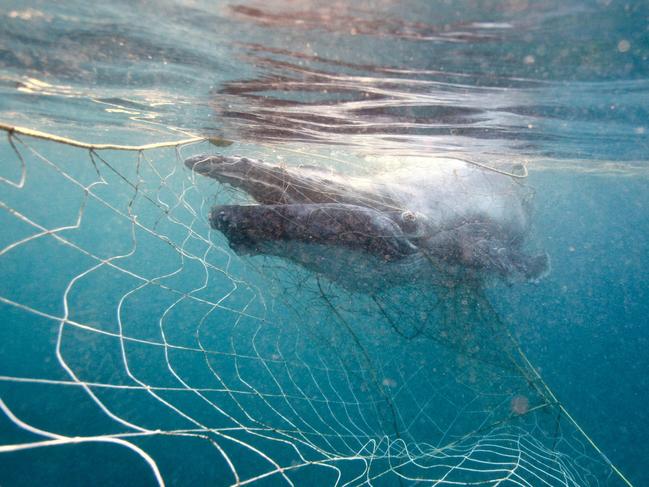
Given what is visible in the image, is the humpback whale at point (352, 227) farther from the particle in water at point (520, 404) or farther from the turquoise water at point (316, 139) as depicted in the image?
the particle in water at point (520, 404)

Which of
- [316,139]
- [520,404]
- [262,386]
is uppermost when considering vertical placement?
[316,139]

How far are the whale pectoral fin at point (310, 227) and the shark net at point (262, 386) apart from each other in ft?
2.12

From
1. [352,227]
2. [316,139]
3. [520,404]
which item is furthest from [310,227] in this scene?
[316,139]

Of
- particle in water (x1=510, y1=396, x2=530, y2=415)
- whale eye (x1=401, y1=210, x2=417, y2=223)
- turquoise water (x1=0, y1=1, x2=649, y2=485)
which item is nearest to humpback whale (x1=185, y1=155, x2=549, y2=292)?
whale eye (x1=401, y1=210, x2=417, y2=223)

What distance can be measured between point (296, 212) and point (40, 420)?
50.3 feet

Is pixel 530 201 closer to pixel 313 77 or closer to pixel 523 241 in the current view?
pixel 523 241

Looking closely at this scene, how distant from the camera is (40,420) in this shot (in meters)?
14.3

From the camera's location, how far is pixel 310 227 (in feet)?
16.2

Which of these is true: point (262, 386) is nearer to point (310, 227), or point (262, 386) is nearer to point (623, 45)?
point (310, 227)

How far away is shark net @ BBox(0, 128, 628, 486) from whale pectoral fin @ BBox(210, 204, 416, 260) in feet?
2.12

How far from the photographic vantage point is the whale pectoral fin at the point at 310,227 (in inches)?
187

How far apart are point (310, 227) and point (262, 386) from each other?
21413mm

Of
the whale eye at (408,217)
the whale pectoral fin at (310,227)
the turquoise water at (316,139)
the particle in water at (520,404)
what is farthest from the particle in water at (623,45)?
the particle in water at (520,404)

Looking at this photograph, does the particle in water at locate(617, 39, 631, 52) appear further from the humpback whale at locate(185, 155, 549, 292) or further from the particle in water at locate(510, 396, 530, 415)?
the particle in water at locate(510, 396, 530, 415)
